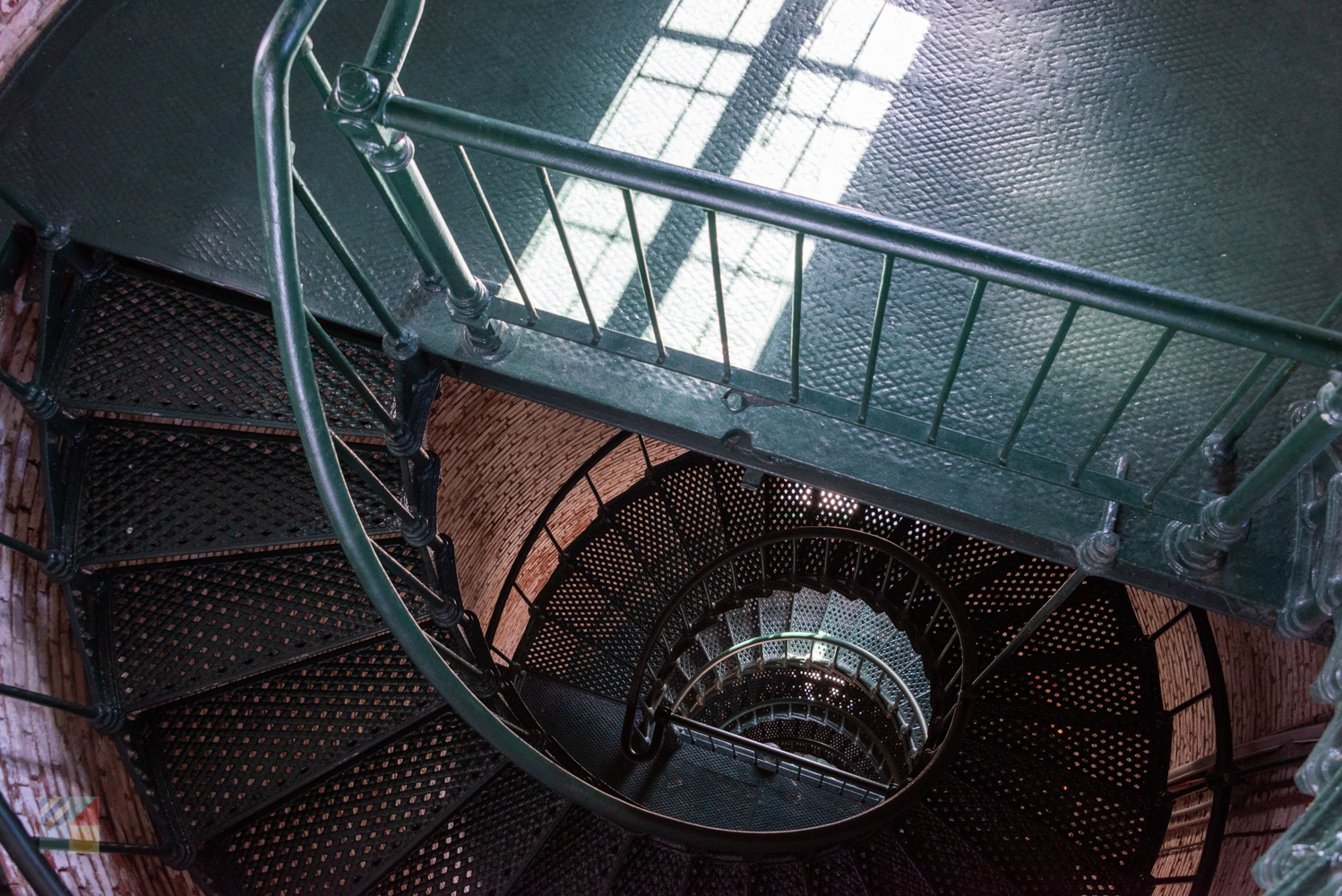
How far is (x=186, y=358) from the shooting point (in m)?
3.26

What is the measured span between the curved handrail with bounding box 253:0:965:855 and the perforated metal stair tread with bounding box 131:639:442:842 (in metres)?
0.97

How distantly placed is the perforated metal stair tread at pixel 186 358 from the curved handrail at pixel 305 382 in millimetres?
951

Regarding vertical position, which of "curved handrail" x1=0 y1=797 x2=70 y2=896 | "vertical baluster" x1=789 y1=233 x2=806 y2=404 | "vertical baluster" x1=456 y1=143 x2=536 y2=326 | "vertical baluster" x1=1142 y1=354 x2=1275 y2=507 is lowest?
"curved handrail" x1=0 y1=797 x2=70 y2=896

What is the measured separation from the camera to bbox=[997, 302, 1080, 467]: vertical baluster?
6.51ft

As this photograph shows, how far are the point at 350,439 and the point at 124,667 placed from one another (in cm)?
116

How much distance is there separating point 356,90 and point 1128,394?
1.95 meters

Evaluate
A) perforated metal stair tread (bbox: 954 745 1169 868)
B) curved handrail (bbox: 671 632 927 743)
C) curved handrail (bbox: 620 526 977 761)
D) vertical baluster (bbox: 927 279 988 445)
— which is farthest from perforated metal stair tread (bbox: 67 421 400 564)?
curved handrail (bbox: 671 632 927 743)

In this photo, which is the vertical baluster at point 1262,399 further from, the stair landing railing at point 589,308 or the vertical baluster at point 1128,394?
the vertical baluster at point 1128,394

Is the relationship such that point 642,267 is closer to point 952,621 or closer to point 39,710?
point 39,710

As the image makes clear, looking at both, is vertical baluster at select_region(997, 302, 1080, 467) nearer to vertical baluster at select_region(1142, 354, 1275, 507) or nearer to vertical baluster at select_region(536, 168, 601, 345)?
vertical baluster at select_region(1142, 354, 1275, 507)

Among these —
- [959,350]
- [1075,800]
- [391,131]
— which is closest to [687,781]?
[1075,800]

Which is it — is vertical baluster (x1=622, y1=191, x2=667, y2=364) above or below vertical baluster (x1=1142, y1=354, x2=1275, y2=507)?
below

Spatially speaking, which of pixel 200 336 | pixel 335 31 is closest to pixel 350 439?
pixel 200 336

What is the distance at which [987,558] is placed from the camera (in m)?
4.72
